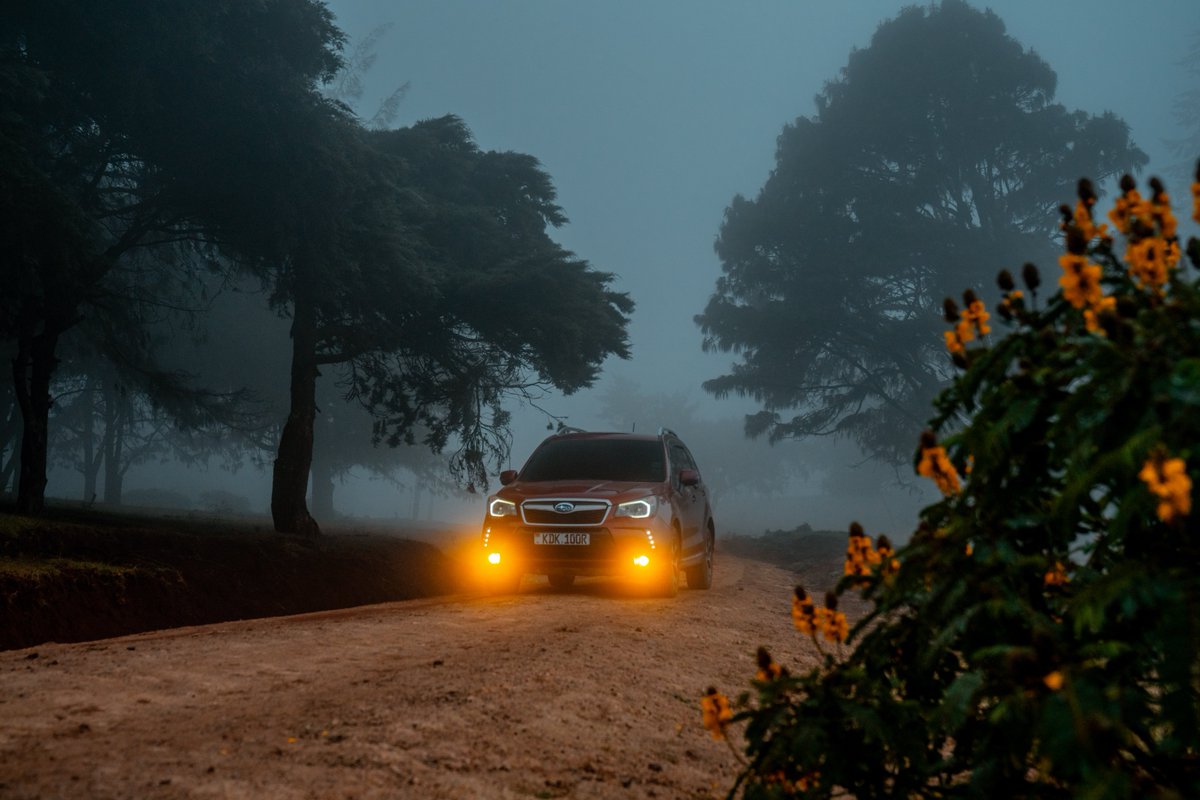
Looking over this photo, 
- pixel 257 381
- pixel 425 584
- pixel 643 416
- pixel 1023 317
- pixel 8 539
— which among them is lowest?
pixel 425 584

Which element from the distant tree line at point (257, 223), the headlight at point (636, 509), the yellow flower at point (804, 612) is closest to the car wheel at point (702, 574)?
the headlight at point (636, 509)

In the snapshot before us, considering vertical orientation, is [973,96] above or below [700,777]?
above

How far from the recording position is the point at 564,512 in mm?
9773

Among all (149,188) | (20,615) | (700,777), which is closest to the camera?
(700,777)

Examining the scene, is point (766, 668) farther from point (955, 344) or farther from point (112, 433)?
point (112, 433)

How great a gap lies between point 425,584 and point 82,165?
9.03 meters

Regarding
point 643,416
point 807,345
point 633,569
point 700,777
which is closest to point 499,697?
point 700,777

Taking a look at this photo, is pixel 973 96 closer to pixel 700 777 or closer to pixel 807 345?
pixel 807 345

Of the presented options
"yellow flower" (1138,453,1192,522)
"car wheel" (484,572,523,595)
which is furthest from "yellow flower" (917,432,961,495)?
"car wheel" (484,572,523,595)

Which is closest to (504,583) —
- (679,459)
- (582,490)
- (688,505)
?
(582,490)

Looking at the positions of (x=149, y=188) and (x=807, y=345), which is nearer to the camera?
(x=149, y=188)

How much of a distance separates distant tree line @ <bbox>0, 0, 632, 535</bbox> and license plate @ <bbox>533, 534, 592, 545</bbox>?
6218 mm

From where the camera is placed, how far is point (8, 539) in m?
8.66

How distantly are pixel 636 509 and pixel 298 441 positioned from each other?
27.9 ft
